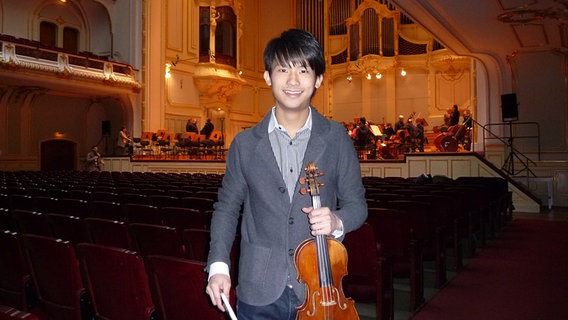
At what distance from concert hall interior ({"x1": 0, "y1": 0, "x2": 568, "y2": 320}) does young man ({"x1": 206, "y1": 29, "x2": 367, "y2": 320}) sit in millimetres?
2520

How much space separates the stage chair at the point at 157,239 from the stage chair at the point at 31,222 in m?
0.84

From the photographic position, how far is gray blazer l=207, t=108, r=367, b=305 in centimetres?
140

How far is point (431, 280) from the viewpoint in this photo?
13.5 feet

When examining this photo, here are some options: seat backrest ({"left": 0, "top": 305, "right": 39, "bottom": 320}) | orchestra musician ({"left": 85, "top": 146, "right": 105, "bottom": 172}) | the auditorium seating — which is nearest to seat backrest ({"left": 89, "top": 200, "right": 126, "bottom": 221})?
the auditorium seating

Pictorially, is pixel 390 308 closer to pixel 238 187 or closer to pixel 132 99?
pixel 238 187

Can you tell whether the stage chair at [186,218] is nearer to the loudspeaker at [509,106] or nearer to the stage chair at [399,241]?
the stage chair at [399,241]

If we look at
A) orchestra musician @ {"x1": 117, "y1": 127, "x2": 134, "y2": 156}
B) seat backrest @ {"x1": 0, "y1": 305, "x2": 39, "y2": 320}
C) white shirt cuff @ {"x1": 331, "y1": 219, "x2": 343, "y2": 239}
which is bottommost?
seat backrest @ {"x1": 0, "y1": 305, "x2": 39, "y2": 320}

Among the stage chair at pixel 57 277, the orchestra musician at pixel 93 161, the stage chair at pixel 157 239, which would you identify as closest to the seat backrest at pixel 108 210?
the stage chair at pixel 157 239

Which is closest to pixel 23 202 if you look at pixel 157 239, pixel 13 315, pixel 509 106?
pixel 157 239

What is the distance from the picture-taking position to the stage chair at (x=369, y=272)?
2.69 meters

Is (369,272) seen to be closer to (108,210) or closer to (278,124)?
(278,124)

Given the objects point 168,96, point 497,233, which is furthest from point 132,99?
point 497,233

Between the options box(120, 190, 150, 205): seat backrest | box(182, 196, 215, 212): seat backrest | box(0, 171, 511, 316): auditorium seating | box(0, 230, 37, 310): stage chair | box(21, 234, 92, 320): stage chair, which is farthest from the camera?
box(120, 190, 150, 205): seat backrest

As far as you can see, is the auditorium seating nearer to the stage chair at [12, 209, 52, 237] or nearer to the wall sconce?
the stage chair at [12, 209, 52, 237]
